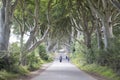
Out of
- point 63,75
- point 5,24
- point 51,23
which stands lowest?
point 63,75

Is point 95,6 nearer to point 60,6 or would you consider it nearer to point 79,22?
point 60,6

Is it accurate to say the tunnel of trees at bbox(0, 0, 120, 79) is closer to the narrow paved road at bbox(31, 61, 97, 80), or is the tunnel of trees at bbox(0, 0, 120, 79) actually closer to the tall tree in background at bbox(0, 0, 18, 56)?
the tall tree in background at bbox(0, 0, 18, 56)

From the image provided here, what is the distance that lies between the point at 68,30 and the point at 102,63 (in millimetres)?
31397

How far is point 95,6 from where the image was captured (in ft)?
96.4

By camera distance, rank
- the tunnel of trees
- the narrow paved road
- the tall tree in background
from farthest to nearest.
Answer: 1. the tall tree in background
2. the tunnel of trees
3. the narrow paved road

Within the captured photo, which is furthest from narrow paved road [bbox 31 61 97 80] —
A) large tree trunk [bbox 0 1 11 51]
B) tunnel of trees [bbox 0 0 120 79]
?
large tree trunk [bbox 0 1 11 51]

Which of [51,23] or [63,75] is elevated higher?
[51,23]

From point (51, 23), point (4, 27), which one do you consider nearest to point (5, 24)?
point (4, 27)

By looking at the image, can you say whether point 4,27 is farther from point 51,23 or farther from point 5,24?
point 51,23

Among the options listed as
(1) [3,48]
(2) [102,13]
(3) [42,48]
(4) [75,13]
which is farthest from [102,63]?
(3) [42,48]

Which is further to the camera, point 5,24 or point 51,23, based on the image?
point 51,23

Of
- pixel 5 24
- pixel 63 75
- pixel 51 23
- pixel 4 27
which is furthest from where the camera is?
pixel 51 23

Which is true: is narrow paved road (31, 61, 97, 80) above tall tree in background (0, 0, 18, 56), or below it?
below

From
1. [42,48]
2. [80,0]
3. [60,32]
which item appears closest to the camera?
[80,0]
